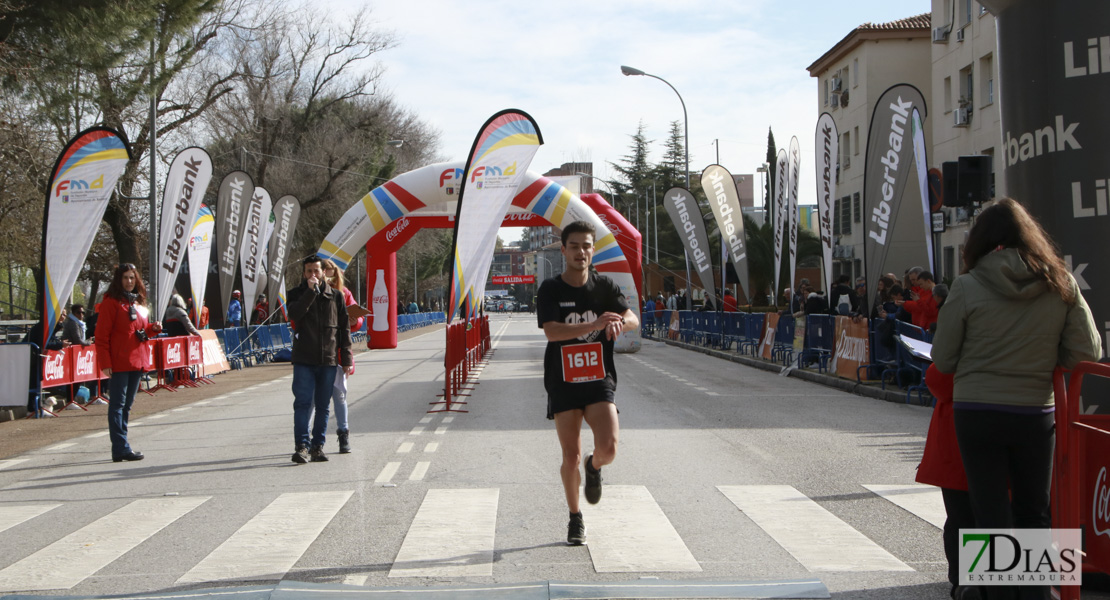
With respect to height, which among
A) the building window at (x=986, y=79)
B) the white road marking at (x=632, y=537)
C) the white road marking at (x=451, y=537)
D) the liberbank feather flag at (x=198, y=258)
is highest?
the building window at (x=986, y=79)

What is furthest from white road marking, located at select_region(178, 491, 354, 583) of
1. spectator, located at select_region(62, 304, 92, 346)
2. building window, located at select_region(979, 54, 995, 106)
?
building window, located at select_region(979, 54, 995, 106)

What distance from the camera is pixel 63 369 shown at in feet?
47.9

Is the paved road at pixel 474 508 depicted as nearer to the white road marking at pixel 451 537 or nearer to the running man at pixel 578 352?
the white road marking at pixel 451 537

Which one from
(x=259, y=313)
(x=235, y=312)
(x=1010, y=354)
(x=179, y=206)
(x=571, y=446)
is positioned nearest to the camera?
(x=1010, y=354)

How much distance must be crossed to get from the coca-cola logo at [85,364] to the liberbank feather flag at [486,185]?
5.70 meters

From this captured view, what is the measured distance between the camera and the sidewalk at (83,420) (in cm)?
1122

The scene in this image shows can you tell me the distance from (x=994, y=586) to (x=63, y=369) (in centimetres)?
1373

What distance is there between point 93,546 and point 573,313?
10.3ft

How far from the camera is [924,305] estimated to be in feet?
43.5

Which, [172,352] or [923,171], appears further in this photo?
[172,352]

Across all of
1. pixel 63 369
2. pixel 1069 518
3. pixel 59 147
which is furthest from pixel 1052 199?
pixel 59 147

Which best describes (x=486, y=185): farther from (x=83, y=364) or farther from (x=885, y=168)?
(x=83, y=364)

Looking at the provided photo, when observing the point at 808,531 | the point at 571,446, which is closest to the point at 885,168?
the point at 808,531

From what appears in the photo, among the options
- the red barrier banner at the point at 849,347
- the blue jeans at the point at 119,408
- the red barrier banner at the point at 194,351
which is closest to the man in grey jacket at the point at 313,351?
the blue jeans at the point at 119,408
